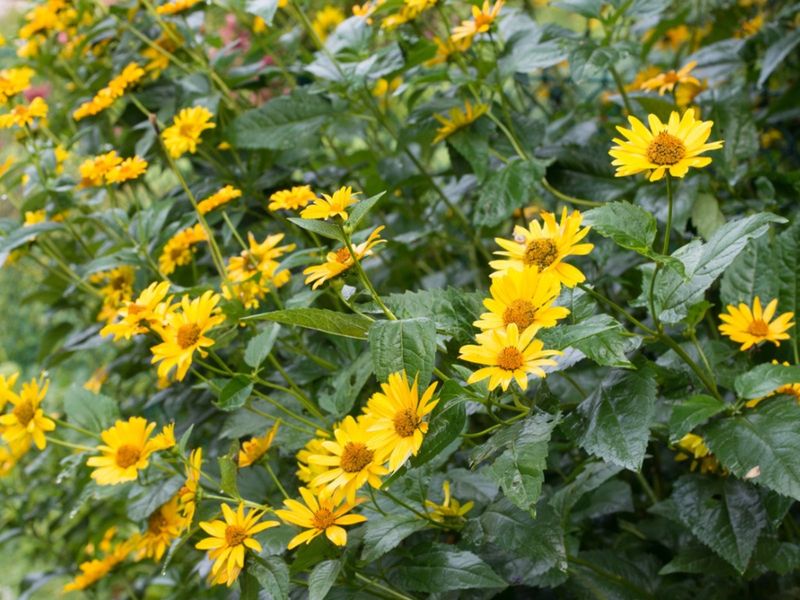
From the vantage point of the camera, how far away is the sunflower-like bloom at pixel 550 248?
2.76 ft

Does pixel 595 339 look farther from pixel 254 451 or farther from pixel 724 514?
pixel 254 451

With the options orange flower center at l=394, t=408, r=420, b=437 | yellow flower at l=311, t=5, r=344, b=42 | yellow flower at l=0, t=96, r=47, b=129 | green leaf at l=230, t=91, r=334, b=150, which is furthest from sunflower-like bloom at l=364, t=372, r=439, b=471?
yellow flower at l=311, t=5, r=344, b=42

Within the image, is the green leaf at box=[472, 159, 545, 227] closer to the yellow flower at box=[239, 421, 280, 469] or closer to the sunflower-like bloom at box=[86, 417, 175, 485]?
the yellow flower at box=[239, 421, 280, 469]

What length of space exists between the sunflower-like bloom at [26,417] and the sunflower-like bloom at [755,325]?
0.86 m

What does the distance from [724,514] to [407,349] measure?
471 millimetres

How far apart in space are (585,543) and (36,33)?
1.42 m

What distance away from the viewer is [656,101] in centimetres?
139

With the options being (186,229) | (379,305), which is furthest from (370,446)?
(186,229)

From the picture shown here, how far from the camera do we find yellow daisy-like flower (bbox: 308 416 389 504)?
2.90 feet

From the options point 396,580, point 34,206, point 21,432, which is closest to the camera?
point 396,580

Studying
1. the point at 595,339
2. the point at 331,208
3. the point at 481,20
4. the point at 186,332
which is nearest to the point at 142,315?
the point at 186,332

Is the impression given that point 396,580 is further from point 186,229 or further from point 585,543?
point 186,229

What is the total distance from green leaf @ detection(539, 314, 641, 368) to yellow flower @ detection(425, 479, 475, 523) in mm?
281

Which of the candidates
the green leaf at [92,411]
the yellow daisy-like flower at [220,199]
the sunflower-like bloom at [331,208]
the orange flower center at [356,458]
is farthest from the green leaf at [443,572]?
the yellow daisy-like flower at [220,199]
